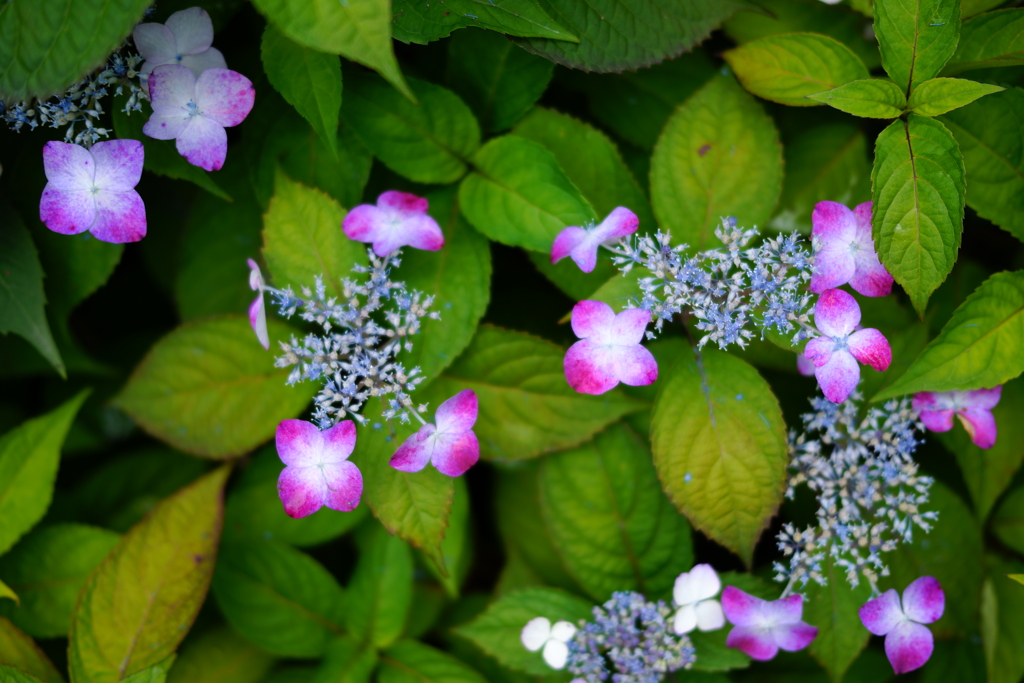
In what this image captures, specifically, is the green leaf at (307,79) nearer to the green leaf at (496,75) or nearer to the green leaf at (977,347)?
the green leaf at (496,75)

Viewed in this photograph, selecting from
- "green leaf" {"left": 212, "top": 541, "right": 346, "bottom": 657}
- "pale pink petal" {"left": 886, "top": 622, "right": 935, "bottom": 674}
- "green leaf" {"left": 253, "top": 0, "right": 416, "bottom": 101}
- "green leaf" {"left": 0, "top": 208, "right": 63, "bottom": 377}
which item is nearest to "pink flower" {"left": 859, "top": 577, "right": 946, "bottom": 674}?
"pale pink petal" {"left": 886, "top": 622, "right": 935, "bottom": 674}

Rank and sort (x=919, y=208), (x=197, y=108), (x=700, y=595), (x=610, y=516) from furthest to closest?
1. (x=610, y=516)
2. (x=700, y=595)
3. (x=197, y=108)
4. (x=919, y=208)

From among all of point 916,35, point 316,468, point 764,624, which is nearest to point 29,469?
point 316,468

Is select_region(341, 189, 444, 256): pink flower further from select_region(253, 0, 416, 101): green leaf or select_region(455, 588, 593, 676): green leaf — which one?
select_region(455, 588, 593, 676): green leaf

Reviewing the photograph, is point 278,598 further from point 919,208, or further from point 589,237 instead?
point 919,208

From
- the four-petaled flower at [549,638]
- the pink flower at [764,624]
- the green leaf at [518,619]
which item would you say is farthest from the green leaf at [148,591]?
the pink flower at [764,624]

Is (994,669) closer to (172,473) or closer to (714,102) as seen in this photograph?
(714,102)

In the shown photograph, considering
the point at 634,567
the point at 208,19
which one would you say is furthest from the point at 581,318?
the point at 208,19
